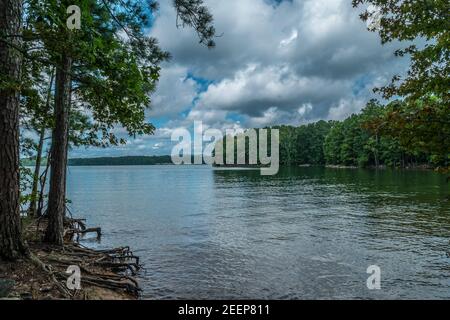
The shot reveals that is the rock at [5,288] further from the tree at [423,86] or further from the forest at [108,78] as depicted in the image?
the tree at [423,86]

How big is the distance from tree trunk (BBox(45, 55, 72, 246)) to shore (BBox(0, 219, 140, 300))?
0.67 meters

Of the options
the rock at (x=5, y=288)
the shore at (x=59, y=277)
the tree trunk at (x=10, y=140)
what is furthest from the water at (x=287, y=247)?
the rock at (x=5, y=288)

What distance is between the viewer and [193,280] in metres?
13.6

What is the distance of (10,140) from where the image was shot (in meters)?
8.30

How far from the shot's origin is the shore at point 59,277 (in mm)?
7988

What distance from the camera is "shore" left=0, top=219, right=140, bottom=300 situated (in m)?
7.99

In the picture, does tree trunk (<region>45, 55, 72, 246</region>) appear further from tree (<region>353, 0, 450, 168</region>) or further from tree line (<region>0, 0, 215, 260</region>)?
tree (<region>353, 0, 450, 168</region>)

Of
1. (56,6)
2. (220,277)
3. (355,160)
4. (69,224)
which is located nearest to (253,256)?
(220,277)

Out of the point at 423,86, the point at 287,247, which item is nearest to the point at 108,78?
the point at 423,86

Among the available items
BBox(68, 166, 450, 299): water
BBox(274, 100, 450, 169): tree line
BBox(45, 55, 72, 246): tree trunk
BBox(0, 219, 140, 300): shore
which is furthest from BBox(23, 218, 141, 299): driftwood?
BBox(274, 100, 450, 169): tree line

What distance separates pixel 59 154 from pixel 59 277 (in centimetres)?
498

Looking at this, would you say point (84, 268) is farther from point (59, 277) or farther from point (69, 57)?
point (69, 57)
